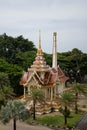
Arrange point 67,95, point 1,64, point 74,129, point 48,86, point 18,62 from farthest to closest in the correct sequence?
point 18,62, point 1,64, point 48,86, point 67,95, point 74,129

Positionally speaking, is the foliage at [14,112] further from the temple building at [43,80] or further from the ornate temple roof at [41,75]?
the ornate temple roof at [41,75]

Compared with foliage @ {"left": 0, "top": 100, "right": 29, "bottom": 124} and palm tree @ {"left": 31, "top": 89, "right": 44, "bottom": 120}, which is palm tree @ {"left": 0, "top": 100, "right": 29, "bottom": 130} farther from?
palm tree @ {"left": 31, "top": 89, "right": 44, "bottom": 120}

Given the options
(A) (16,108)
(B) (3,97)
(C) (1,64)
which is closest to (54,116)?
(B) (3,97)

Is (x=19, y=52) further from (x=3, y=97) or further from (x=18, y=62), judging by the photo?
(x=3, y=97)

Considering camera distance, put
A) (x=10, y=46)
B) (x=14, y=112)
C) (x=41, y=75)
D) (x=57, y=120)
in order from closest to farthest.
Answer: (x=14, y=112)
(x=57, y=120)
(x=41, y=75)
(x=10, y=46)

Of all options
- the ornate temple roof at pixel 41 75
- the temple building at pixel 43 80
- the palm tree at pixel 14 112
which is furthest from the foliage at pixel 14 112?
the ornate temple roof at pixel 41 75

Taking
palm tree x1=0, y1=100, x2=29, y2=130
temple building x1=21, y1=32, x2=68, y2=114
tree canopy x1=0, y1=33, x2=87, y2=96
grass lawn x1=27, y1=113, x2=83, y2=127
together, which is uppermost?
tree canopy x1=0, y1=33, x2=87, y2=96

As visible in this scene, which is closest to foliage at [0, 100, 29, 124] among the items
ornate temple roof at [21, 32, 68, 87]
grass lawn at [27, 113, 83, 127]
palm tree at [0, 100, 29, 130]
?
palm tree at [0, 100, 29, 130]

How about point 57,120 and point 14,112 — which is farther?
point 57,120

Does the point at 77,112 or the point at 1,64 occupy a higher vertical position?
the point at 1,64

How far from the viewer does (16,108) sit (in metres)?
33.2

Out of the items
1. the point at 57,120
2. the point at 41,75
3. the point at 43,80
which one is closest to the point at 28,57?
the point at 41,75

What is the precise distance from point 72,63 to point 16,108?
3972cm

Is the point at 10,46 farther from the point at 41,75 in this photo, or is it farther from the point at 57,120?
the point at 57,120
